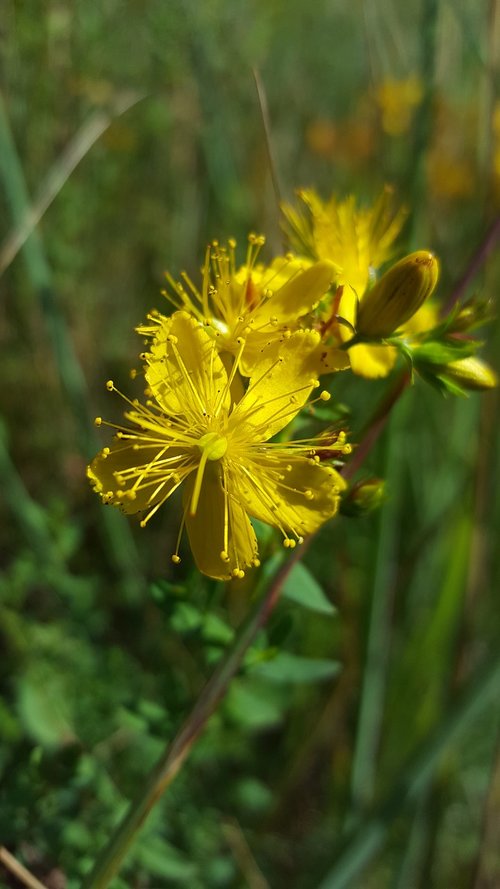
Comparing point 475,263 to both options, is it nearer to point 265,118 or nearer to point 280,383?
point 280,383

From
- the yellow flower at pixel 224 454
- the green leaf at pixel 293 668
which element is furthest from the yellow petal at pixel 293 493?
the green leaf at pixel 293 668

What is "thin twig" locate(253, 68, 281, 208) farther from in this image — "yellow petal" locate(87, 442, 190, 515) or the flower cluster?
"yellow petal" locate(87, 442, 190, 515)

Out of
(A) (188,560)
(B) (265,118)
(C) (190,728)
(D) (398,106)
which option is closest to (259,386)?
(C) (190,728)

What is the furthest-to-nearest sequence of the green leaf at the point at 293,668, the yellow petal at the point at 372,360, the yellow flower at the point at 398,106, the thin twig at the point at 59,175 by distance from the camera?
1. the yellow flower at the point at 398,106
2. the thin twig at the point at 59,175
3. the green leaf at the point at 293,668
4. the yellow petal at the point at 372,360

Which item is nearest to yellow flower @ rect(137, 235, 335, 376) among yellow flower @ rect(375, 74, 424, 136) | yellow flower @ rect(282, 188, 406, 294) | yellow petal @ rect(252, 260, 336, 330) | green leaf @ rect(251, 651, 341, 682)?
yellow petal @ rect(252, 260, 336, 330)

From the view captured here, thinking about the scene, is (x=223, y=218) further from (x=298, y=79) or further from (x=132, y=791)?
(x=132, y=791)

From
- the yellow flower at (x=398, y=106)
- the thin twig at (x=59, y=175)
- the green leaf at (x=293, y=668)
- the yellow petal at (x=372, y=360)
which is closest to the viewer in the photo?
the yellow petal at (x=372, y=360)

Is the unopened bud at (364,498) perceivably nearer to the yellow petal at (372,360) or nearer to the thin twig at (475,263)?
the yellow petal at (372,360)
